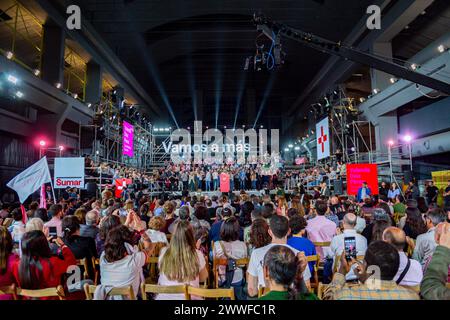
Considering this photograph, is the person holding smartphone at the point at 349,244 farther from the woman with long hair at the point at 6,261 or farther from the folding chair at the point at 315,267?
the woman with long hair at the point at 6,261

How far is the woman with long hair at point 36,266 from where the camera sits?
228cm

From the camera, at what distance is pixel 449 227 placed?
6.84ft

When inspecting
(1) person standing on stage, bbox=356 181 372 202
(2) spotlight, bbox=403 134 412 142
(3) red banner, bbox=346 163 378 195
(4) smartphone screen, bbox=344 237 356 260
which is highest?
(2) spotlight, bbox=403 134 412 142

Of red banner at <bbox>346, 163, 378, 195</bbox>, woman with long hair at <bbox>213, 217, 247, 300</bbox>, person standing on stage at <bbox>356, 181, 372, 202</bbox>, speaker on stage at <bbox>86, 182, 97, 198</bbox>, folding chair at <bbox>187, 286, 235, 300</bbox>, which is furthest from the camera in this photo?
speaker on stage at <bbox>86, 182, 97, 198</bbox>

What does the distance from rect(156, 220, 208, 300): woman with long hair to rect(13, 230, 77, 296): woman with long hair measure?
0.88 m

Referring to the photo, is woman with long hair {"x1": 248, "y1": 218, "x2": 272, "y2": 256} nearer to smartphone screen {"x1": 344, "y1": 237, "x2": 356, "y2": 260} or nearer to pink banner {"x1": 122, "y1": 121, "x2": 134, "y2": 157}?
smartphone screen {"x1": 344, "y1": 237, "x2": 356, "y2": 260}

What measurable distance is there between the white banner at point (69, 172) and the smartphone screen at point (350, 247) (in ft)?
26.8

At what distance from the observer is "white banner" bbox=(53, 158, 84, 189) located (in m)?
8.89

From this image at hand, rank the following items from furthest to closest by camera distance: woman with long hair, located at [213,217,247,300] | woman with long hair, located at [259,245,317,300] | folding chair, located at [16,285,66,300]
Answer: woman with long hair, located at [213,217,247,300] → folding chair, located at [16,285,66,300] → woman with long hair, located at [259,245,317,300]

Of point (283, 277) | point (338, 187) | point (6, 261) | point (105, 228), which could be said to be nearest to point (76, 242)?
point (105, 228)

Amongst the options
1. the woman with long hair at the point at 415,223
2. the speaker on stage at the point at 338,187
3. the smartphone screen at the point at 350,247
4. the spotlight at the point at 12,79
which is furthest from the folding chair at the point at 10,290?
the speaker on stage at the point at 338,187

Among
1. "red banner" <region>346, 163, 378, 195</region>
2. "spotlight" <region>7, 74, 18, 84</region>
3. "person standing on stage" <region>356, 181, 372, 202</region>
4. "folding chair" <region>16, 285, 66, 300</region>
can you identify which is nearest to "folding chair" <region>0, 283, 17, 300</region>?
"folding chair" <region>16, 285, 66, 300</region>
